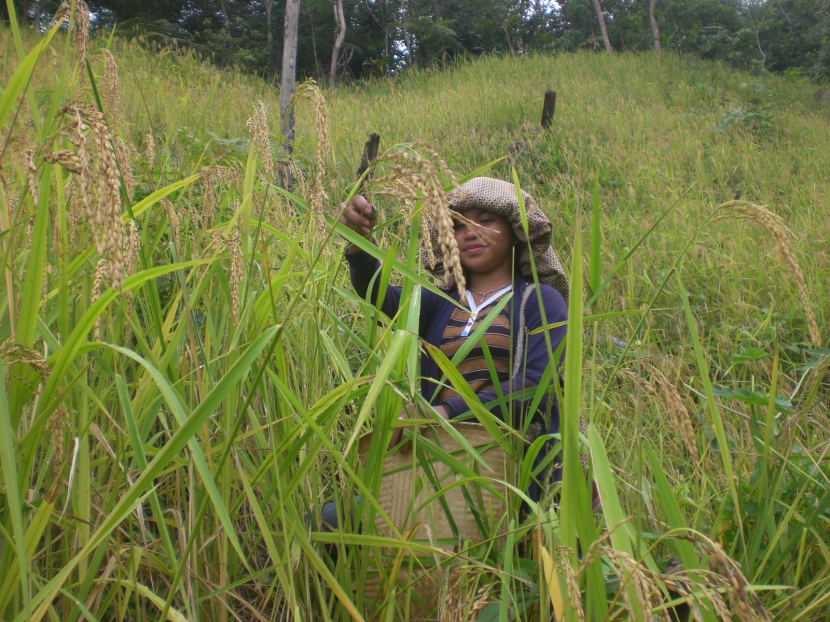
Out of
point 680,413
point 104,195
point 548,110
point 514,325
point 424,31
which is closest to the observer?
point 104,195

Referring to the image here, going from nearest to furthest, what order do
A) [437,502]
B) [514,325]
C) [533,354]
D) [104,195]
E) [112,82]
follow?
[104,195]
[112,82]
[437,502]
[533,354]
[514,325]

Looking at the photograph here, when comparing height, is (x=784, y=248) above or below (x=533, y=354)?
above

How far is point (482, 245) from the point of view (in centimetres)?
206

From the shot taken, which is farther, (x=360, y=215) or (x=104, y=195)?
(x=360, y=215)

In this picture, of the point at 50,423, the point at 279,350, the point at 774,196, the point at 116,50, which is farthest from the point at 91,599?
the point at 116,50

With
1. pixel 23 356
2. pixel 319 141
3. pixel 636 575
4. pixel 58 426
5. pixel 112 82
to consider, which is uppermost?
pixel 112 82

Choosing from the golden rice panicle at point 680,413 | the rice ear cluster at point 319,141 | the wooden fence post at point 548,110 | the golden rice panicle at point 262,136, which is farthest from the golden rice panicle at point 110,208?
the wooden fence post at point 548,110

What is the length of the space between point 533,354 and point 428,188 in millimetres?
1220

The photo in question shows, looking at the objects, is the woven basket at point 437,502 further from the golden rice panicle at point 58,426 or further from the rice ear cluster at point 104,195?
the rice ear cluster at point 104,195

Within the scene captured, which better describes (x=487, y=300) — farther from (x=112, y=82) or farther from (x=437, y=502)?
(x=112, y=82)

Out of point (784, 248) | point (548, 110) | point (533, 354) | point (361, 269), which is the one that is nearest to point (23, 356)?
point (784, 248)

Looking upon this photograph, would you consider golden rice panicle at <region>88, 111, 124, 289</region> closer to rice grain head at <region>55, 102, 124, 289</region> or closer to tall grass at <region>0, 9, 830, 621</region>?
rice grain head at <region>55, 102, 124, 289</region>

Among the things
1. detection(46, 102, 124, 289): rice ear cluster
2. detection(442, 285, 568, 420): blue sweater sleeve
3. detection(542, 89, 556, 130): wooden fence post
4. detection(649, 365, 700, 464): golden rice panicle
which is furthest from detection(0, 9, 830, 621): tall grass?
detection(542, 89, 556, 130): wooden fence post

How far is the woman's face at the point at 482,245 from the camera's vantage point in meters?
2.06
